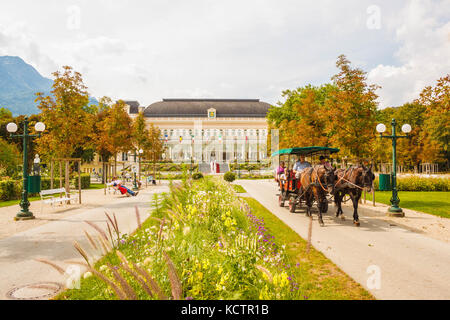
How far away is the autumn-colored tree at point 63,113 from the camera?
1556cm

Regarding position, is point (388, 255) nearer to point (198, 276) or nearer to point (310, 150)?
point (198, 276)

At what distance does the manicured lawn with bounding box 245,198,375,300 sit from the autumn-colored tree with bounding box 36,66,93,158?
1298cm

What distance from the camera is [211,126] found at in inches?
4151

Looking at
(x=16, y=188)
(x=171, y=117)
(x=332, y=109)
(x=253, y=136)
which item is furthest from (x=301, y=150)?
(x=171, y=117)

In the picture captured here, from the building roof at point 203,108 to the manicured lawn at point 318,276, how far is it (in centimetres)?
10292

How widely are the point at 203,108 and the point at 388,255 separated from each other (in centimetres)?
10667

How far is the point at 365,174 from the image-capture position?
10078 mm

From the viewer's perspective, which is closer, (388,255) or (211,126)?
(388,255)

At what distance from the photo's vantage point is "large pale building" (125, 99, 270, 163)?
96.1 meters

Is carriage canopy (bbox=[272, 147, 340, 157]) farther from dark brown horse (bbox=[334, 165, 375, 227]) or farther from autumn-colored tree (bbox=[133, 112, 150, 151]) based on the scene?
autumn-colored tree (bbox=[133, 112, 150, 151])

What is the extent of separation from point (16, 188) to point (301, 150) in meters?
17.8

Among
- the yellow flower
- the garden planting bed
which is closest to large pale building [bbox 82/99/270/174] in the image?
the garden planting bed

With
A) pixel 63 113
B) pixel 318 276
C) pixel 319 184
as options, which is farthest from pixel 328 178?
pixel 63 113
